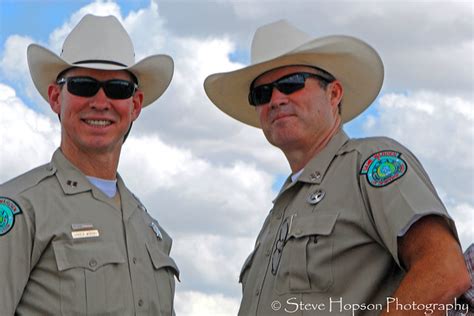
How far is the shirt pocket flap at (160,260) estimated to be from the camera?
5977 millimetres


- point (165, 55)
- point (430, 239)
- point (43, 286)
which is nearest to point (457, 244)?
point (430, 239)

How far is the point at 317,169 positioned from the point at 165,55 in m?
2.00

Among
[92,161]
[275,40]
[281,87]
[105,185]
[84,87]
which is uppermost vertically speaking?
[275,40]

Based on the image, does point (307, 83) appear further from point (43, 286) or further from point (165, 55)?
point (43, 286)

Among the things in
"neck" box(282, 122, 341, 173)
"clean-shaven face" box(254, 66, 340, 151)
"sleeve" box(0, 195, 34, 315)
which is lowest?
"sleeve" box(0, 195, 34, 315)

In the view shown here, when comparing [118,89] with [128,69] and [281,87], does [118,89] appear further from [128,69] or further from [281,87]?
[281,87]

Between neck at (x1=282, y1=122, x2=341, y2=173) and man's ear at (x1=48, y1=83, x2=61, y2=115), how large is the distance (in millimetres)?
1853

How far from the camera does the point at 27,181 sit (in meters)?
5.61

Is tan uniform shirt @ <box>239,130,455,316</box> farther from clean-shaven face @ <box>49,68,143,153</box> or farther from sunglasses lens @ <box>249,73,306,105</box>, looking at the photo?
clean-shaven face @ <box>49,68,143,153</box>

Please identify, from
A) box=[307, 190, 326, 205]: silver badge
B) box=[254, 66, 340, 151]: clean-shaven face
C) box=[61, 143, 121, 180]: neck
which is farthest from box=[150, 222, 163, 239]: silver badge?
box=[307, 190, 326, 205]: silver badge

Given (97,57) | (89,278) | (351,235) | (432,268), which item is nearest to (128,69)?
(97,57)

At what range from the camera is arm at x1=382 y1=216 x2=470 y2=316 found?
13.8 feet

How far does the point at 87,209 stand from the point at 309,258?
1.79m

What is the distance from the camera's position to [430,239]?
170 inches
